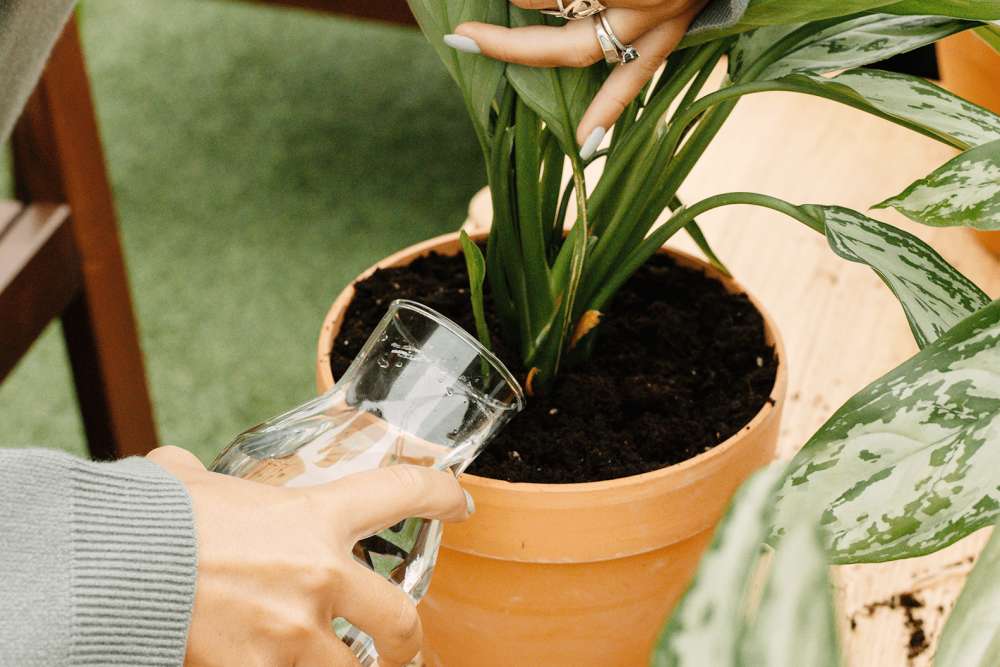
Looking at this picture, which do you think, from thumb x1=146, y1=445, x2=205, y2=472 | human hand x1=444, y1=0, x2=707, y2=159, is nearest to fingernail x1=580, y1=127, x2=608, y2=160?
human hand x1=444, y1=0, x2=707, y2=159

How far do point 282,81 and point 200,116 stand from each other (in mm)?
223

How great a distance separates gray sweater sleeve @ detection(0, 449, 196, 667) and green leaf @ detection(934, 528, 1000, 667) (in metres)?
0.27

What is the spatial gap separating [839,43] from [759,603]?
37 centimetres

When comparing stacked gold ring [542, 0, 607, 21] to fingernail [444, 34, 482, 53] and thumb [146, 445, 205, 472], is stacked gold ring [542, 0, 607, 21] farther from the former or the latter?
thumb [146, 445, 205, 472]

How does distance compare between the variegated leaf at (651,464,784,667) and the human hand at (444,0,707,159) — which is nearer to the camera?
the variegated leaf at (651,464,784,667)

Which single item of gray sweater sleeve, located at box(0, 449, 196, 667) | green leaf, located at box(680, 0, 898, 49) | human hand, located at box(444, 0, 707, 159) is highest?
green leaf, located at box(680, 0, 898, 49)

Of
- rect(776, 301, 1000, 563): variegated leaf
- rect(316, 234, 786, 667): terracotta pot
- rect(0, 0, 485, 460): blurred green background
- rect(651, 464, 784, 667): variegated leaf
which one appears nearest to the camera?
rect(651, 464, 784, 667): variegated leaf

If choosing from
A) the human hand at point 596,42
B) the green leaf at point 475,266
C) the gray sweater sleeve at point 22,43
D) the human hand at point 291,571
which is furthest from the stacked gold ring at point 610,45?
the gray sweater sleeve at point 22,43

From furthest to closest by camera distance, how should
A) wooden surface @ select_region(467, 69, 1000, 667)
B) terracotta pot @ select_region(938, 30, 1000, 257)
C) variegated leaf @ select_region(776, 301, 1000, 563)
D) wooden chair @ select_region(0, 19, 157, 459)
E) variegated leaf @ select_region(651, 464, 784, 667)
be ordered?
wooden chair @ select_region(0, 19, 157, 459)
terracotta pot @ select_region(938, 30, 1000, 257)
wooden surface @ select_region(467, 69, 1000, 667)
variegated leaf @ select_region(776, 301, 1000, 563)
variegated leaf @ select_region(651, 464, 784, 667)

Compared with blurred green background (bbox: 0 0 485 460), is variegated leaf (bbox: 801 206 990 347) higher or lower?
higher

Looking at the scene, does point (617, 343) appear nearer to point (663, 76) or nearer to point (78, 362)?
point (663, 76)

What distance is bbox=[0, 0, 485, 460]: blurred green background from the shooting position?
5.22ft

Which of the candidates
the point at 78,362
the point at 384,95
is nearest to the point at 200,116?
the point at 384,95

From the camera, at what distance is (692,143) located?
51 cm
